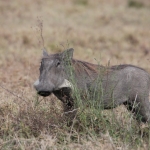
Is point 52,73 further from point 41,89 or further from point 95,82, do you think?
point 95,82

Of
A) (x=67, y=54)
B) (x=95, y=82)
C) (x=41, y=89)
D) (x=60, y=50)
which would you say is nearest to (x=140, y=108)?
(x=95, y=82)

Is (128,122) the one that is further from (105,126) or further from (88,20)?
(88,20)

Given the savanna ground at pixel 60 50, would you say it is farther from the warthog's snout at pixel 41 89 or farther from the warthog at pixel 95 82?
the warthog's snout at pixel 41 89

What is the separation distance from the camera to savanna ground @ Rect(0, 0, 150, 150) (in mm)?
5500

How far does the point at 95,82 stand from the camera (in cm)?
604

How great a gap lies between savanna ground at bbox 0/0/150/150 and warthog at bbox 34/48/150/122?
0.52 ft

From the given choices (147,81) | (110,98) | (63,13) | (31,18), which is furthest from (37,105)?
(63,13)

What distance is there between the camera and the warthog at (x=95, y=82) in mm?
5738

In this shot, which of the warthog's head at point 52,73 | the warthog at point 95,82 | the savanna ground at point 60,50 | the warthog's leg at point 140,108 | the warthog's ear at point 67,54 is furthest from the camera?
the warthog's leg at point 140,108

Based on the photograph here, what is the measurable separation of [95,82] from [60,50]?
18.5 feet

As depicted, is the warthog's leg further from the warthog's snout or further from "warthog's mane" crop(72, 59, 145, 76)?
the warthog's snout

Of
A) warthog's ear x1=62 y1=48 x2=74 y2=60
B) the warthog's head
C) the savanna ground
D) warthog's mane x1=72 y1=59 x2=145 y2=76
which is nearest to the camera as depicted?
the savanna ground

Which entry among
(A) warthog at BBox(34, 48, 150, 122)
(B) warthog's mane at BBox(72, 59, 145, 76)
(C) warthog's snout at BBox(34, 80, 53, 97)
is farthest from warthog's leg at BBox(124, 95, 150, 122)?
(C) warthog's snout at BBox(34, 80, 53, 97)

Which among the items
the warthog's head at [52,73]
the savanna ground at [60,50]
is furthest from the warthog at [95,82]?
the savanna ground at [60,50]
